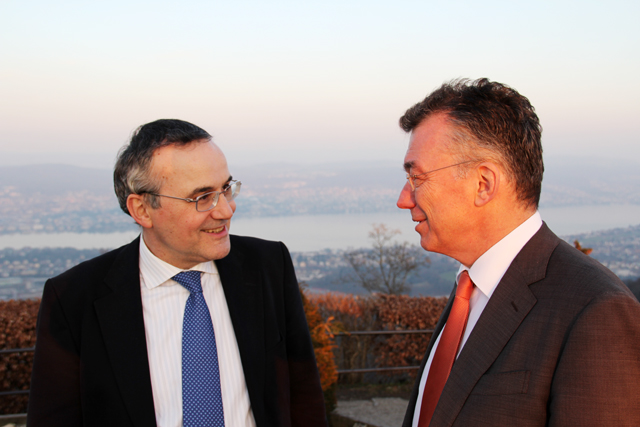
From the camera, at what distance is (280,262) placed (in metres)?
2.66

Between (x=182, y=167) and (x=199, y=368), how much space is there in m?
1.04

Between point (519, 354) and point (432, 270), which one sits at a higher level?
point (519, 354)

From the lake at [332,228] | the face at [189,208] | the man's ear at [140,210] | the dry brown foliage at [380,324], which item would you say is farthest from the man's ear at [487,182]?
the lake at [332,228]

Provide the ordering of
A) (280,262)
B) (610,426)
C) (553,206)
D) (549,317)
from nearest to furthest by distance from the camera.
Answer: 1. (610,426)
2. (549,317)
3. (280,262)
4. (553,206)

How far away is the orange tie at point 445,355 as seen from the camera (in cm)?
177

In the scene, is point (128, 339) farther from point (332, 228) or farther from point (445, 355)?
point (332, 228)

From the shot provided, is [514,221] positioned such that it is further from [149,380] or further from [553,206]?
[553,206]

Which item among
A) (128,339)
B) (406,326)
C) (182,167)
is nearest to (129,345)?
(128,339)

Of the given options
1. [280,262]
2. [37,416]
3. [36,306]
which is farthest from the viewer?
[36,306]

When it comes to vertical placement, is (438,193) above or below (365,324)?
above

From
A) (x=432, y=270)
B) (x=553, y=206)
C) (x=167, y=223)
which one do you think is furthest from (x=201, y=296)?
(x=553, y=206)

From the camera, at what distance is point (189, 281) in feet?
7.82

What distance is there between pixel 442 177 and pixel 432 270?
10026mm

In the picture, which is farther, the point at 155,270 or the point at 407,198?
the point at 155,270
